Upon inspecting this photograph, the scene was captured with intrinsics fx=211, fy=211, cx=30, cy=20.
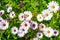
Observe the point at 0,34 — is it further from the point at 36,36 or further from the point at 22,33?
the point at 36,36

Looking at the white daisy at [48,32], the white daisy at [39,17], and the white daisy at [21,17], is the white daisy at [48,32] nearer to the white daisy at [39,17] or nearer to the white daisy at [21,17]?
the white daisy at [39,17]

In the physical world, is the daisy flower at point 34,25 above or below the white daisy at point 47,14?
below

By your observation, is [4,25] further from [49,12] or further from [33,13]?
[49,12]

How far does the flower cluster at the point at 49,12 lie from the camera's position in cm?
273

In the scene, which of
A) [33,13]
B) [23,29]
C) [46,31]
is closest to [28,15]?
[33,13]

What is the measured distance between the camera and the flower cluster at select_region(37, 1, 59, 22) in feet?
8.95

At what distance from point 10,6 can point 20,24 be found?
1.41 feet

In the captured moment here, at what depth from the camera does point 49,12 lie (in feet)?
9.07

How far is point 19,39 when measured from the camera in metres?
2.72

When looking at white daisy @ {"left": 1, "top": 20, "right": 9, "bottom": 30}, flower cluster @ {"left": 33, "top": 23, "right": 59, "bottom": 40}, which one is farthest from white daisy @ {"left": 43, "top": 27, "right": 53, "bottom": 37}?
white daisy @ {"left": 1, "top": 20, "right": 9, "bottom": 30}

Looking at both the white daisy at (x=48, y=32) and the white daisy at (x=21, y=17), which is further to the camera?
the white daisy at (x=21, y=17)

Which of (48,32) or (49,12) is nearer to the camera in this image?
(48,32)

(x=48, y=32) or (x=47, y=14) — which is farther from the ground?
(x=47, y=14)

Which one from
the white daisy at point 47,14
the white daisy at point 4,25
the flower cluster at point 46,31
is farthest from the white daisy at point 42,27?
the white daisy at point 4,25
